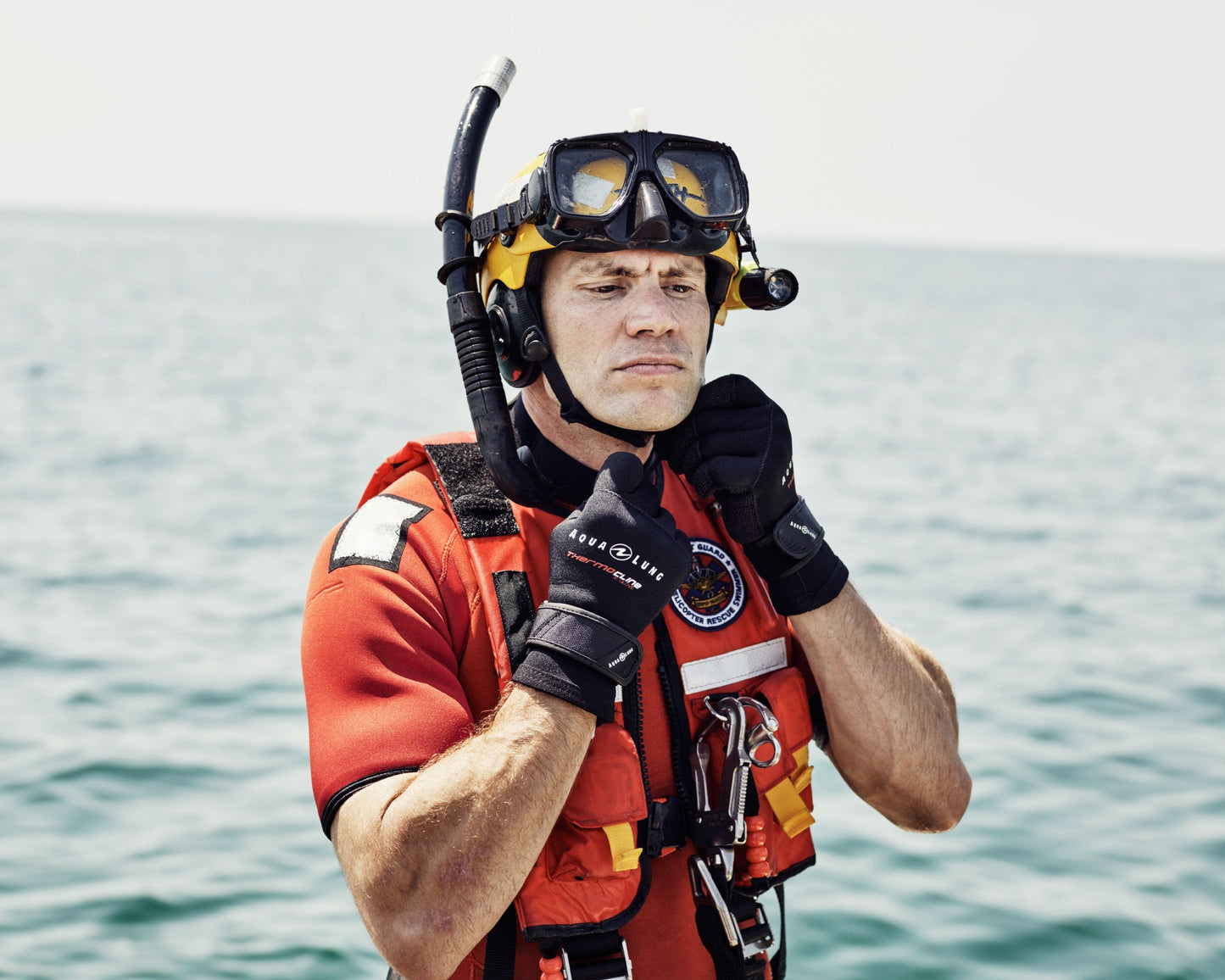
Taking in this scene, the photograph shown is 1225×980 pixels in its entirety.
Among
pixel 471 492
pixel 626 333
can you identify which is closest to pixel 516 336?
pixel 626 333

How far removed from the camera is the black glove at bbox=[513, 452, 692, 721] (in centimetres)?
225

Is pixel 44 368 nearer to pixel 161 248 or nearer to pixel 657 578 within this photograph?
pixel 657 578

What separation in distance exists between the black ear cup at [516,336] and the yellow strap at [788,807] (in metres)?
1.05

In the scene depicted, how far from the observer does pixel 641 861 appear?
249 centimetres

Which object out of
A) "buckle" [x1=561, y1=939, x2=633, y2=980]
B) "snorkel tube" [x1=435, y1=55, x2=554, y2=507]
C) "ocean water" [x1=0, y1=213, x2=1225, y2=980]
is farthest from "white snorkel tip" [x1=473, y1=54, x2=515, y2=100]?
"ocean water" [x1=0, y1=213, x2=1225, y2=980]

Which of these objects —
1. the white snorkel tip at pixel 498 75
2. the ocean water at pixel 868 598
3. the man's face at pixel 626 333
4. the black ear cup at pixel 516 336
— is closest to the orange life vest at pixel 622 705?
the black ear cup at pixel 516 336

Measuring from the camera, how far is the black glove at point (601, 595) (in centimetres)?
225

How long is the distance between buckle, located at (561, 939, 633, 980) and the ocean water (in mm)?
3280

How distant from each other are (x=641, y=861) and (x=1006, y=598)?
9.83 metres

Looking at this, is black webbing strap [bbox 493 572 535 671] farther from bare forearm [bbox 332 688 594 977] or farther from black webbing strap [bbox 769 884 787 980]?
black webbing strap [bbox 769 884 787 980]

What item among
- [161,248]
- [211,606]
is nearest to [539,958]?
[211,606]

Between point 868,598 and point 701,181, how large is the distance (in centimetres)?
936

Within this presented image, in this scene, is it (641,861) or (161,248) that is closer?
(641,861)

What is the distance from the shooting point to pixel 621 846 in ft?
7.79
